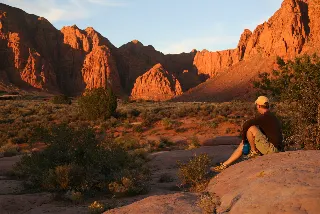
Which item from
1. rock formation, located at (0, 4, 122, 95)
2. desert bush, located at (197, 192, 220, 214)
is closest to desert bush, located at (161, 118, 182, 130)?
desert bush, located at (197, 192, 220, 214)

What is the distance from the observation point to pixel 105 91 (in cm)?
3197

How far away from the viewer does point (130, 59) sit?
111500 mm

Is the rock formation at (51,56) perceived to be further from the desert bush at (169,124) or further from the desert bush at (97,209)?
the desert bush at (97,209)

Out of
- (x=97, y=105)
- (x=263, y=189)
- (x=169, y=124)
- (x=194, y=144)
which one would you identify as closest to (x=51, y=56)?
(x=97, y=105)

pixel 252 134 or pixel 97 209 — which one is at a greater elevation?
pixel 252 134

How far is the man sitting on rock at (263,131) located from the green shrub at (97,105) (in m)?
23.3

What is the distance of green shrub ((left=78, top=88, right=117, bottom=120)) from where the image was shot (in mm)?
30188

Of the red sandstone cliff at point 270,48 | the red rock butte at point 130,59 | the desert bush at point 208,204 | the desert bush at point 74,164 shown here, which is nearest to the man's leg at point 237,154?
the desert bush at point 208,204

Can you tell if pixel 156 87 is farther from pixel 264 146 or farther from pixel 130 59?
pixel 264 146

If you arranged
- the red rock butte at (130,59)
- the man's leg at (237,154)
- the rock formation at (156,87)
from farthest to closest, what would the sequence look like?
the rock formation at (156,87), the red rock butte at (130,59), the man's leg at (237,154)

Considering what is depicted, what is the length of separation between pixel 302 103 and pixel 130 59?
10201 cm

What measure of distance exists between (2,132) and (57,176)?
16.8m

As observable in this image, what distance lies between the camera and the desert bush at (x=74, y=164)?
29.8 ft

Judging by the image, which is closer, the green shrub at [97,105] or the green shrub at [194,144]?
the green shrub at [194,144]
